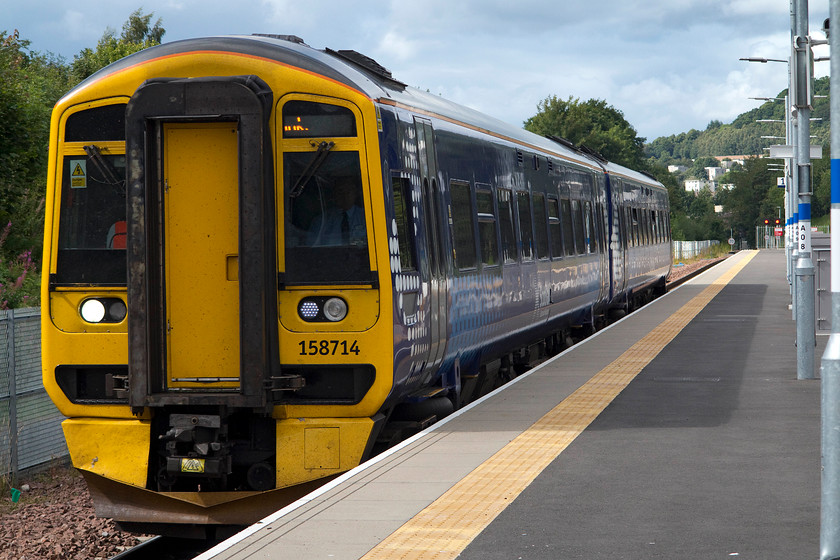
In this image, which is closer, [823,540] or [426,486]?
[823,540]

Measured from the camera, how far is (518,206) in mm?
13789

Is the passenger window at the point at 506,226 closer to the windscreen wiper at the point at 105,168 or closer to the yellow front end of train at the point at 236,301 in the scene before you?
the yellow front end of train at the point at 236,301

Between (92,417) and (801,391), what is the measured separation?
7126mm

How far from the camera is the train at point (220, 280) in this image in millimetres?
7938

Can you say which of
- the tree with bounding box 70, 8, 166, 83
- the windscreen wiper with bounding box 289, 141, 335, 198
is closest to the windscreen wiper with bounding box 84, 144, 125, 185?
the windscreen wiper with bounding box 289, 141, 335, 198

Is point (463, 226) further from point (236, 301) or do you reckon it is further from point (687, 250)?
point (687, 250)

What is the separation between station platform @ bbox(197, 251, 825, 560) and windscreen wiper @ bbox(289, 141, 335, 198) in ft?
6.23

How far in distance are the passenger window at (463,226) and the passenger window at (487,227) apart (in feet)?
1.04

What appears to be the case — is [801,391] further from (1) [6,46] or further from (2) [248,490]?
(1) [6,46]

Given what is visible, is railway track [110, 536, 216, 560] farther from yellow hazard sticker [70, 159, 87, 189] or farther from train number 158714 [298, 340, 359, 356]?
yellow hazard sticker [70, 159, 87, 189]

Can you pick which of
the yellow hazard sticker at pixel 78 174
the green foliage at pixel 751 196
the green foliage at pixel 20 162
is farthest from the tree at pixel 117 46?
the green foliage at pixel 751 196

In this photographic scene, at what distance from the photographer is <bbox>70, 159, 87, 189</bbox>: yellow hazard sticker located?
8422 mm

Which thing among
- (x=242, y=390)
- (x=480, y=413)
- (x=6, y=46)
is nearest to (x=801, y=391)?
(x=480, y=413)

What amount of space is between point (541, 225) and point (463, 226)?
14.2 ft
